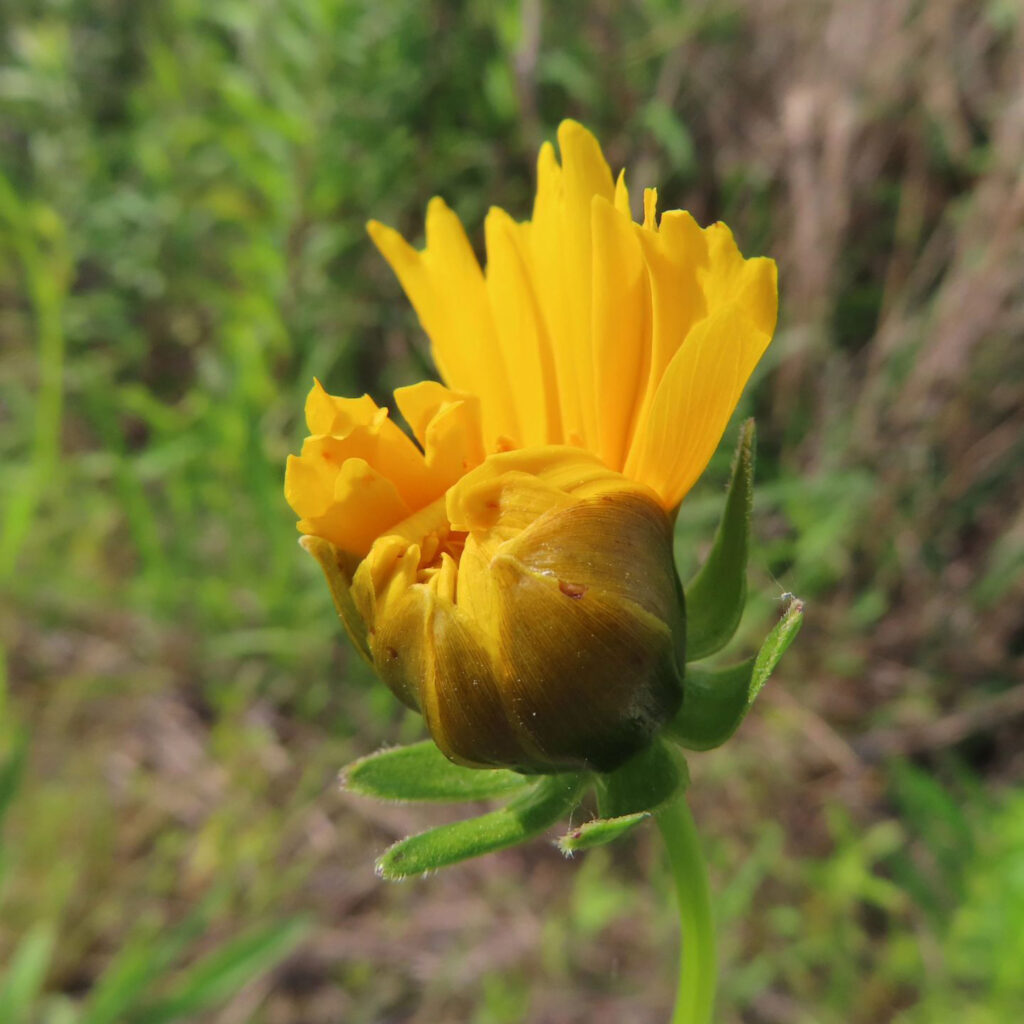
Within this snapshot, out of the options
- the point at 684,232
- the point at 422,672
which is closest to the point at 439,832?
the point at 422,672

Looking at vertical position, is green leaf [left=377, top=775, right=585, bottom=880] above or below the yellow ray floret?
below

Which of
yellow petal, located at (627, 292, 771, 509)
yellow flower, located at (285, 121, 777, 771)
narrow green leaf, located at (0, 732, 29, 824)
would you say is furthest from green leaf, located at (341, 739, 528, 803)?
narrow green leaf, located at (0, 732, 29, 824)

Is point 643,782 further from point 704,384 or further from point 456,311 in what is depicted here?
point 456,311

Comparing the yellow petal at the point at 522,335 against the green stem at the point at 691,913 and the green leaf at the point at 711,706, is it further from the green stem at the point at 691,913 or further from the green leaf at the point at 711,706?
the green stem at the point at 691,913

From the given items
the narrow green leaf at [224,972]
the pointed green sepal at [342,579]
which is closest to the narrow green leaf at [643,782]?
the pointed green sepal at [342,579]

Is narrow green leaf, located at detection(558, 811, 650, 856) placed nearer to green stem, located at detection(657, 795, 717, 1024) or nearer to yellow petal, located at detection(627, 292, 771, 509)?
green stem, located at detection(657, 795, 717, 1024)

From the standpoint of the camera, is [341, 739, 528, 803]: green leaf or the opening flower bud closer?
the opening flower bud

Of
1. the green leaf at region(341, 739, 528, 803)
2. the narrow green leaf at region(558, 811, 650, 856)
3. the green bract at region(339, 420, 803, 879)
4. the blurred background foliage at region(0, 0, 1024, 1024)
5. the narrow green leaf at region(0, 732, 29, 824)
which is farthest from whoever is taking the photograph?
the blurred background foliage at region(0, 0, 1024, 1024)

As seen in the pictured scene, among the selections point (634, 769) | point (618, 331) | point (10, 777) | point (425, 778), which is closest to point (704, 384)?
point (618, 331)
